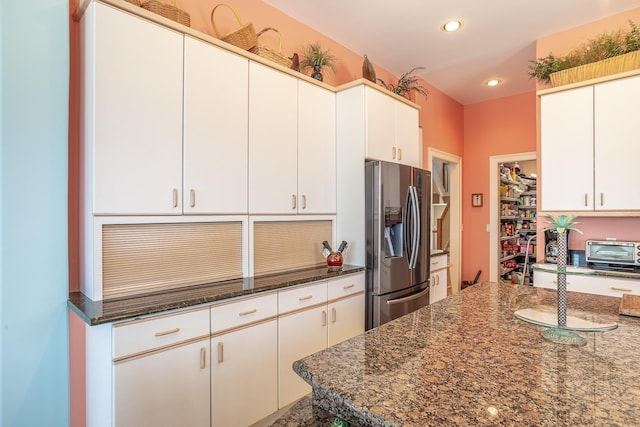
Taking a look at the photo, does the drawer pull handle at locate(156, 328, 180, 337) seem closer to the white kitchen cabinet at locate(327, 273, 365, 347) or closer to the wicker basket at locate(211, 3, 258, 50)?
the white kitchen cabinet at locate(327, 273, 365, 347)

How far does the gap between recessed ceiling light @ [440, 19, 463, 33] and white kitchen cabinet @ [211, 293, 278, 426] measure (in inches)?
107

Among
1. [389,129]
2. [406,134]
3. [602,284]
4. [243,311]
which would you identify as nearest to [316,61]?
[389,129]

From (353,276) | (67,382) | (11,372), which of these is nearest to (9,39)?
(11,372)

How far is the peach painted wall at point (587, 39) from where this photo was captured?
2.91m

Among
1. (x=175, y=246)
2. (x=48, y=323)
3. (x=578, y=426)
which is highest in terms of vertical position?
(x=175, y=246)

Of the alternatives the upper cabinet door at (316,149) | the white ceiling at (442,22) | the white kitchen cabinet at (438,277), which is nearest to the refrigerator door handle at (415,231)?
the upper cabinet door at (316,149)

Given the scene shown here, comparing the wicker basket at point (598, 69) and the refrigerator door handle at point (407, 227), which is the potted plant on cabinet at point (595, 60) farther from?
the refrigerator door handle at point (407, 227)

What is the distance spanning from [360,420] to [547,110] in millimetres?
3252

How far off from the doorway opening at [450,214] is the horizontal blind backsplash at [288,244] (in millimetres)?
2678

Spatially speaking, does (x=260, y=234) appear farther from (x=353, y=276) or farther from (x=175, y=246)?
(x=353, y=276)

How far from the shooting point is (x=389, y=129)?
9.99 ft

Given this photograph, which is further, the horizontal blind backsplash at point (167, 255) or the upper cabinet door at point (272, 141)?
the upper cabinet door at point (272, 141)

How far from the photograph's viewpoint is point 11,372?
1.57 meters

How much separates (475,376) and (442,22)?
9.82 ft
